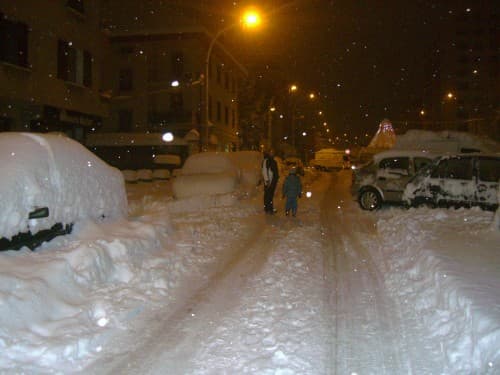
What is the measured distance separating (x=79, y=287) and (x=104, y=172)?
2.84 metres

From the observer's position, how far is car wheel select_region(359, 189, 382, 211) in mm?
15266

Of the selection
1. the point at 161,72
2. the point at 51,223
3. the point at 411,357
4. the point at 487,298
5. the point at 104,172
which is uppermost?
the point at 161,72

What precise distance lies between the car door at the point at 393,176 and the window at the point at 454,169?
84.0 inches

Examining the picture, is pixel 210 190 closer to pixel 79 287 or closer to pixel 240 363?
pixel 79 287

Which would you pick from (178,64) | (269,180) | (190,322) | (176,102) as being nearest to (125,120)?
(176,102)

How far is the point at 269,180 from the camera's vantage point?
14.6m

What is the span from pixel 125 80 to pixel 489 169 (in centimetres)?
3332

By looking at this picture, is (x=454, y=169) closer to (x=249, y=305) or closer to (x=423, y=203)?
(x=423, y=203)

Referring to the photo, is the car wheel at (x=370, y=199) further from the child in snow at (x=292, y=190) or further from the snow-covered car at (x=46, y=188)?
the snow-covered car at (x=46, y=188)

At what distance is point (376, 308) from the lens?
5988 mm

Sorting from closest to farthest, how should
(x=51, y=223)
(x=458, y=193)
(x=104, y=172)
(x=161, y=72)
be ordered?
(x=51, y=223) → (x=104, y=172) → (x=458, y=193) → (x=161, y=72)

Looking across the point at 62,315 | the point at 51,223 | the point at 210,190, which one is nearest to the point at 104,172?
the point at 51,223

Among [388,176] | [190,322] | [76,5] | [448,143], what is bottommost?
[190,322]

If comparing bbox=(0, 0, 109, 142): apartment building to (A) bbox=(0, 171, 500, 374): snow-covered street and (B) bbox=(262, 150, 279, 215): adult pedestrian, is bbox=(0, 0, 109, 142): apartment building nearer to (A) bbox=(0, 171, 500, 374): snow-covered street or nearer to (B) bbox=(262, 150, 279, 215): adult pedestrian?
(B) bbox=(262, 150, 279, 215): adult pedestrian
